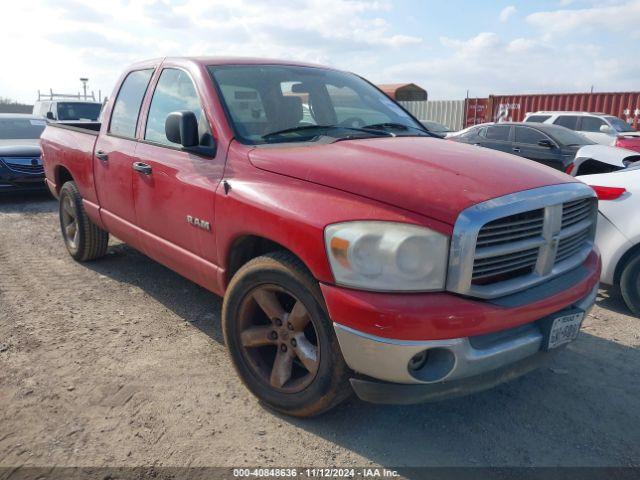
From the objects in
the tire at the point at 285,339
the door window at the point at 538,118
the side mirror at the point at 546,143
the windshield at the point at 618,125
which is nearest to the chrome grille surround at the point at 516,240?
the tire at the point at 285,339

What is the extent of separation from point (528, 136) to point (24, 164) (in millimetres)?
A: 9160

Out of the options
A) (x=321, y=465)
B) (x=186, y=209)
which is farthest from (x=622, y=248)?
(x=186, y=209)

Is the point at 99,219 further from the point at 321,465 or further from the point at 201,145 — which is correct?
the point at 321,465

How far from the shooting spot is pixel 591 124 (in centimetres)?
1409

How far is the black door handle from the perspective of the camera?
3617 millimetres

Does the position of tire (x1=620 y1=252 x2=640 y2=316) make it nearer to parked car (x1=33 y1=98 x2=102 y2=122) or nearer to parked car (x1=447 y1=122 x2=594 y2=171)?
parked car (x1=447 y1=122 x2=594 y2=171)

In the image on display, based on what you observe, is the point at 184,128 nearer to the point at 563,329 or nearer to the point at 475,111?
the point at 563,329

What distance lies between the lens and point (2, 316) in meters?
4.04

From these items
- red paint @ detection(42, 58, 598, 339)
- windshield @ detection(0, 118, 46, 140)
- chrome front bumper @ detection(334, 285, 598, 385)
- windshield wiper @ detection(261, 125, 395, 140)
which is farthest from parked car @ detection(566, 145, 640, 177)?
windshield @ detection(0, 118, 46, 140)

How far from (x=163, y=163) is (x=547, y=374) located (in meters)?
2.81

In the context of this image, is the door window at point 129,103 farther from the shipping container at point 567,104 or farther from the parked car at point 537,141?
the shipping container at point 567,104

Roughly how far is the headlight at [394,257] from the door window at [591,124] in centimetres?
1382

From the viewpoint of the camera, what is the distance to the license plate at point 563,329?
2.52m

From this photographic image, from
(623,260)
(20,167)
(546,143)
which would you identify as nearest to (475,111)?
(546,143)
